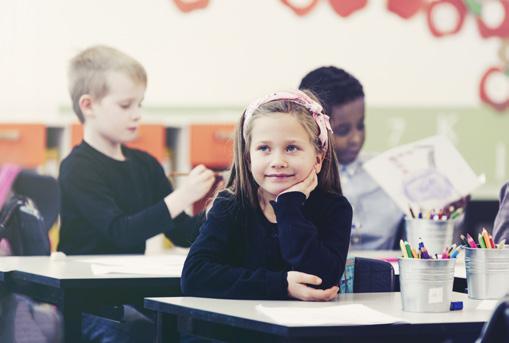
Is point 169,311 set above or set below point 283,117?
below

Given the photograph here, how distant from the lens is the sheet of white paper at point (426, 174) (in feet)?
11.3

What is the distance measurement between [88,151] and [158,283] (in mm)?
1364

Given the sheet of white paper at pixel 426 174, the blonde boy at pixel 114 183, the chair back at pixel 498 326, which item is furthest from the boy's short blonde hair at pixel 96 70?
the chair back at pixel 498 326

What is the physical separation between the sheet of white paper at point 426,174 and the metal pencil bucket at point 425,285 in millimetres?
1327

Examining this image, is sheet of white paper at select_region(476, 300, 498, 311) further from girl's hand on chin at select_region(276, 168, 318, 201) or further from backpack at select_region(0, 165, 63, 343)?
backpack at select_region(0, 165, 63, 343)

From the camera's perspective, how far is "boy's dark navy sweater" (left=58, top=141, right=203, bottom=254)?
3.79 metres

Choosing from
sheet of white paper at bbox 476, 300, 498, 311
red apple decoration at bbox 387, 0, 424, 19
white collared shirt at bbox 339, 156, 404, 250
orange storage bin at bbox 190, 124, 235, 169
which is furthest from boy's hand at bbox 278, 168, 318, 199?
red apple decoration at bbox 387, 0, 424, 19

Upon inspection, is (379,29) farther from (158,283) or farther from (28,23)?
(158,283)

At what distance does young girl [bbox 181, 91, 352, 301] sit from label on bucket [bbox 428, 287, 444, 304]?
0.26 metres

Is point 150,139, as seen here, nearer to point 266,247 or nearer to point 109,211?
point 109,211

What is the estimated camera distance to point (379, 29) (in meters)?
5.16

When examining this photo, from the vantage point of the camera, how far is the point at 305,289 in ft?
7.43

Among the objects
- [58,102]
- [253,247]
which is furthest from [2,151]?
[253,247]

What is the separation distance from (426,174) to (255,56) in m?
1.55
